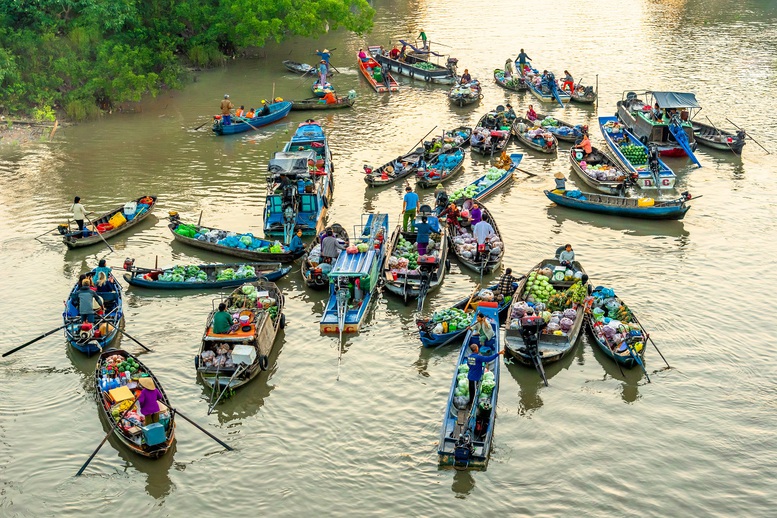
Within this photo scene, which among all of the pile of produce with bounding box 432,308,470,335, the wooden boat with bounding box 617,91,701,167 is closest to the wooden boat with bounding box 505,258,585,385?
the pile of produce with bounding box 432,308,470,335

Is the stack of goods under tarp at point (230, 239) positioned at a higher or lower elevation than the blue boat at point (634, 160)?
lower

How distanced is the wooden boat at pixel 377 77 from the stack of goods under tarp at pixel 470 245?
18539mm

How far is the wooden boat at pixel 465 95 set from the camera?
40531 millimetres

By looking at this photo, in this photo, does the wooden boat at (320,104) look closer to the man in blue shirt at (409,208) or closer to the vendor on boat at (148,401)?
the man in blue shirt at (409,208)

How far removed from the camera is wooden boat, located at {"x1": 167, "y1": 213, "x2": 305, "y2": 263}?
25656 mm

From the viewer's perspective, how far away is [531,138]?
1383 inches

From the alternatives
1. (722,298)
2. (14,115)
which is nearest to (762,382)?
(722,298)

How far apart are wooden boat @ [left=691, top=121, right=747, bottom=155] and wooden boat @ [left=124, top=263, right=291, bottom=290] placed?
1838cm

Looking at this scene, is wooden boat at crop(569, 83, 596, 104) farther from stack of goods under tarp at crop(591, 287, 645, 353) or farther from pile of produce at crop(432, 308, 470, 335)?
pile of produce at crop(432, 308, 470, 335)

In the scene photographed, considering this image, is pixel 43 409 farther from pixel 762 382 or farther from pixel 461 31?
pixel 461 31

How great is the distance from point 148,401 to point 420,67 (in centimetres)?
3123

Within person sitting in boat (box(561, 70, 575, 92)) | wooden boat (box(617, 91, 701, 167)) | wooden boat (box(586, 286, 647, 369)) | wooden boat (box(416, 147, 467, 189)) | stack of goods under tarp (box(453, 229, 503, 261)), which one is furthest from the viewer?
person sitting in boat (box(561, 70, 575, 92))

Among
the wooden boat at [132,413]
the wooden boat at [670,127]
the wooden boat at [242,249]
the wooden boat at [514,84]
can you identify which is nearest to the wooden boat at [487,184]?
the wooden boat at [670,127]

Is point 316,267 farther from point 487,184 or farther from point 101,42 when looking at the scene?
point 101,42
